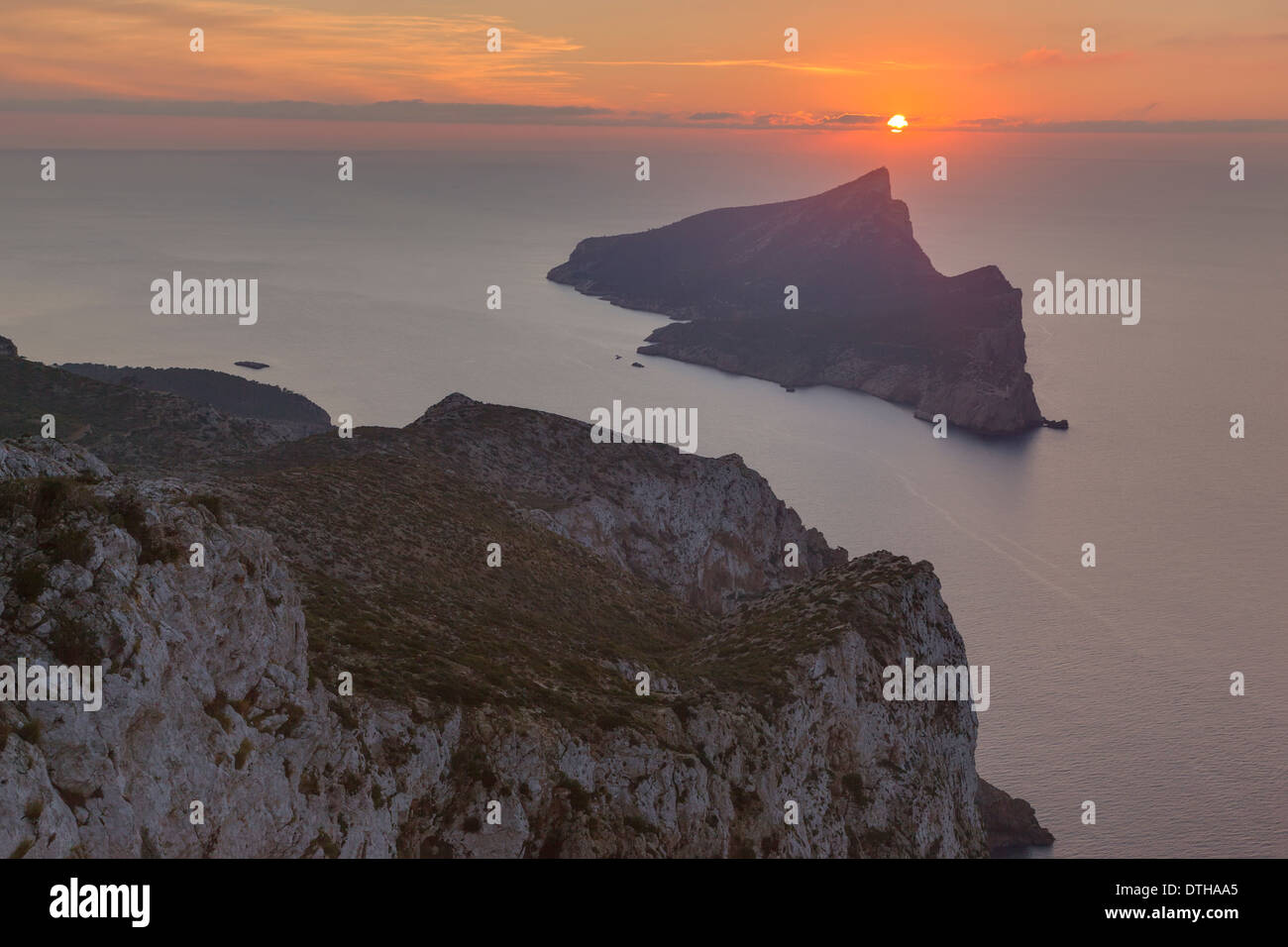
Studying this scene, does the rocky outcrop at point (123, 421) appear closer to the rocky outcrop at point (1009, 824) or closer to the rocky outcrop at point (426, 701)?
the rocky outcrop at point (426, 701)

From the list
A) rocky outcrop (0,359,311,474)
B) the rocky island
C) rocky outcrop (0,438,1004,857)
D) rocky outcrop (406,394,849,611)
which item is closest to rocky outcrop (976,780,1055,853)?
rocky outcrop (406,394,849,611)

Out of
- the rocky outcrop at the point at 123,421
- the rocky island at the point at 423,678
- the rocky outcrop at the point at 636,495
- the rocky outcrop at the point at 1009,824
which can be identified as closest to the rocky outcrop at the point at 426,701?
the rocky island at the point at 423,678

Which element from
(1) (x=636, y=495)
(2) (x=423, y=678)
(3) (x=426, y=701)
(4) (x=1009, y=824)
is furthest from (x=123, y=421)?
(4) (x=1009, y=824)

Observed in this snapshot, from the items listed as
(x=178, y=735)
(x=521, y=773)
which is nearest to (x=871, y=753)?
(x=521, y=773)

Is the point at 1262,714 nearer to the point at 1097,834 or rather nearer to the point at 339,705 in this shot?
the point at 1097,834

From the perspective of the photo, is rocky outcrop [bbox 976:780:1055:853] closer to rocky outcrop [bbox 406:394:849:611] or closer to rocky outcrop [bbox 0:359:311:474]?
rocky outcrop [bbox 406:394:849:611]
